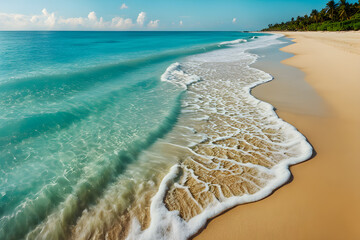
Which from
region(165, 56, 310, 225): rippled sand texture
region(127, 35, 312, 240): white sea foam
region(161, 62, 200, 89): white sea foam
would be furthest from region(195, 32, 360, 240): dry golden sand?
region(161, 62, 200, 89): white sea foam

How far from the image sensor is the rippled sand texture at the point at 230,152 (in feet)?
11.8

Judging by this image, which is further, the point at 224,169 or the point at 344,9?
the point at 344,9

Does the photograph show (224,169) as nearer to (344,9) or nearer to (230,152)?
(230,152)

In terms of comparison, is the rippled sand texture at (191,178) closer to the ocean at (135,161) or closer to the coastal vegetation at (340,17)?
the ocean at (135,161)

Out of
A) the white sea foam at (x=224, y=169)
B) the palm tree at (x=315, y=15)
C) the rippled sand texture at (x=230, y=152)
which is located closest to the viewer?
the white sea foam at (x=224, y=169)

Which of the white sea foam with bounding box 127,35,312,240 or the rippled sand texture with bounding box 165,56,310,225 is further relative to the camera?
the rippled sand texture with bounding box 165,56,310,225

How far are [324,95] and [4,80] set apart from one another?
18.0 meters

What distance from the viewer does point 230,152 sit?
189 inches

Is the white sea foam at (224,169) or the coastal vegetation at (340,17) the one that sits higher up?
the coastal vegetation at (340,17)

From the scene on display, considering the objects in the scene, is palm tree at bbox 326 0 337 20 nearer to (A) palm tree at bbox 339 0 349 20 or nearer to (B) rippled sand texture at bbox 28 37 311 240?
(A) palm tree at bbox 339 0 349 20

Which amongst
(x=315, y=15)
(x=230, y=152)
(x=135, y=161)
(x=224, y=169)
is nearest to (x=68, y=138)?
(x=135, y=161)

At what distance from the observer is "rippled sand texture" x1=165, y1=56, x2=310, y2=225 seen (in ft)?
11.8

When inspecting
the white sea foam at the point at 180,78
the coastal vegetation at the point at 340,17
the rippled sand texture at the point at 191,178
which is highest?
the coastal vegetation at the point at 340,17

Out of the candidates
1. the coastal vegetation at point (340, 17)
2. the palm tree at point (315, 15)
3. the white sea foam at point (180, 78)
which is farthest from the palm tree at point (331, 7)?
the white sea foam at point (180, 78)
